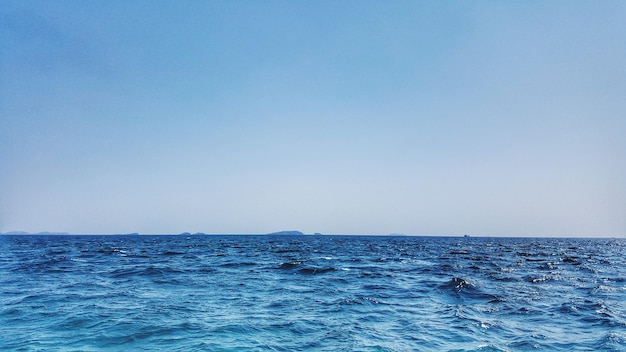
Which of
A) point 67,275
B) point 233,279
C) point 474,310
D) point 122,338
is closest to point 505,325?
point 474,310

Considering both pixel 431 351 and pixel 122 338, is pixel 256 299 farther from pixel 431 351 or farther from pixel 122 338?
pixel 431 351

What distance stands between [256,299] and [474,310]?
10.00 meters

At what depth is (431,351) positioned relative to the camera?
11570mm

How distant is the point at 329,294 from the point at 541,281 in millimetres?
15670

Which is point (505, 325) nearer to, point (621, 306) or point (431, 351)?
point (431, 351)

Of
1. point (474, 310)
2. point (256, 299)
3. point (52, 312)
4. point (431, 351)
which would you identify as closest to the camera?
point (431, 351)

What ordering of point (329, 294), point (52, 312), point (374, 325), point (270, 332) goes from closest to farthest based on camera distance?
point (270, 332) < point (374, 325) < point (52, 312) < point (329, 294)

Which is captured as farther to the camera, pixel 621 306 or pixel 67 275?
pixel 67 275

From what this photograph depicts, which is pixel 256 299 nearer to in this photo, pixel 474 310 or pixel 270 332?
pixel 270 332

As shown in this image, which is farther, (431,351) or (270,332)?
(270,332)

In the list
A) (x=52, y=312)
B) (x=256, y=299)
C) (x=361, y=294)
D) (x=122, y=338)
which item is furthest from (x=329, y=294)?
(x=52, y=312)

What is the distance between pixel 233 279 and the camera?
1005 inches

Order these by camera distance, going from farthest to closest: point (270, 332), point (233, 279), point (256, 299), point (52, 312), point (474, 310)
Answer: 1. point (233, 279)
2. point (256, 299)
3. point (474, 310)
4. point (52, 312)
5. point (270, 332)

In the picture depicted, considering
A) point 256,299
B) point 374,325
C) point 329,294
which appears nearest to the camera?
point 374,325
